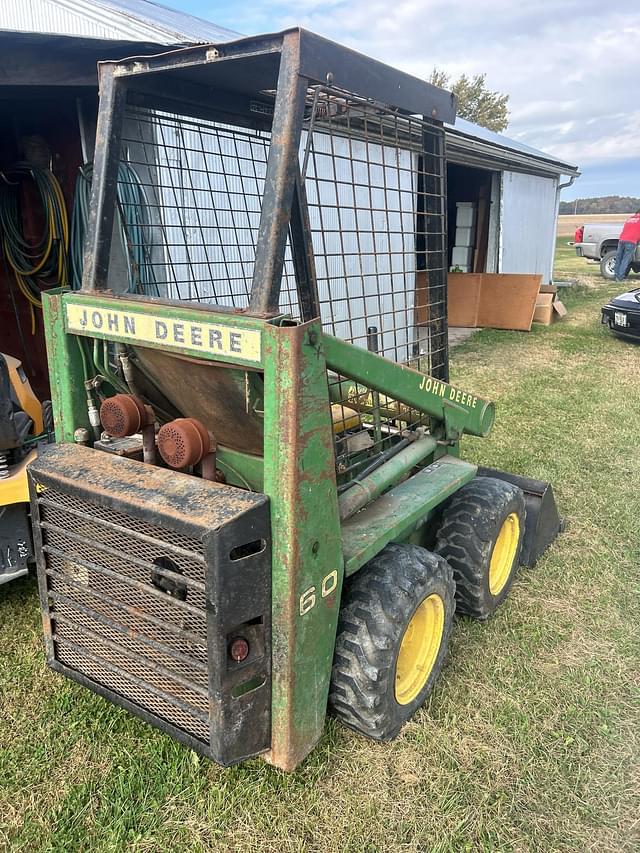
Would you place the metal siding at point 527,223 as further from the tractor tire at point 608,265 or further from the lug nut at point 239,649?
the lug nut at point 239,649

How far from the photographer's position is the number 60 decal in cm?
203

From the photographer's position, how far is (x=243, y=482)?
2.46 m

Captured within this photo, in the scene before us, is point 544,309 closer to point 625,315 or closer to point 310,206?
→ point 625,315

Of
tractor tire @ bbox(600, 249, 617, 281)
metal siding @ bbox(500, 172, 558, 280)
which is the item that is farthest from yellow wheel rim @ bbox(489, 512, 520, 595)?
tractor tire @ bbox(600, 249, 617, 281)

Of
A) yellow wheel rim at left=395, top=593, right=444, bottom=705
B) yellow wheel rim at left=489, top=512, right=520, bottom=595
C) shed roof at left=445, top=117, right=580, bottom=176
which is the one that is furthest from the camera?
shed roof at left=445, top=117, right=580, bottom=176

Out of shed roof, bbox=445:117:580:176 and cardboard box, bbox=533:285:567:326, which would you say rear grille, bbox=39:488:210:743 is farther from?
cardboard box, bbox=533:285:567:326

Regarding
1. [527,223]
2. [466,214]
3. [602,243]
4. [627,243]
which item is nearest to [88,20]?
[466,214]

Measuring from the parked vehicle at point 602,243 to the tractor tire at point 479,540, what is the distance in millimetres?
19083

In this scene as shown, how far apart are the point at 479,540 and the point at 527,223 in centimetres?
1296

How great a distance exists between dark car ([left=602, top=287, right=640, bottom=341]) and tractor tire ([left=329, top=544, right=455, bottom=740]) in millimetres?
9412

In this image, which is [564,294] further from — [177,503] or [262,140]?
[177,503]

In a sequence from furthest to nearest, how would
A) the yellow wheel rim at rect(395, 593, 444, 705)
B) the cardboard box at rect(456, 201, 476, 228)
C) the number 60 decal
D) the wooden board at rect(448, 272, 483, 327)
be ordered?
the cardboard box at rect(456, 201, 476, 228) → the wooden board at rect(448, 272, 483, 327) → the yellow wheel rim at rect(395, 593, 444, 705) → the number 60 decal

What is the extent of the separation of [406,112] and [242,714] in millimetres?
2263

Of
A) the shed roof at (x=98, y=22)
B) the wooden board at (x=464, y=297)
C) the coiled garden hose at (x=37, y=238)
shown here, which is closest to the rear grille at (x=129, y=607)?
the shed roof at (x=98, y=22)
